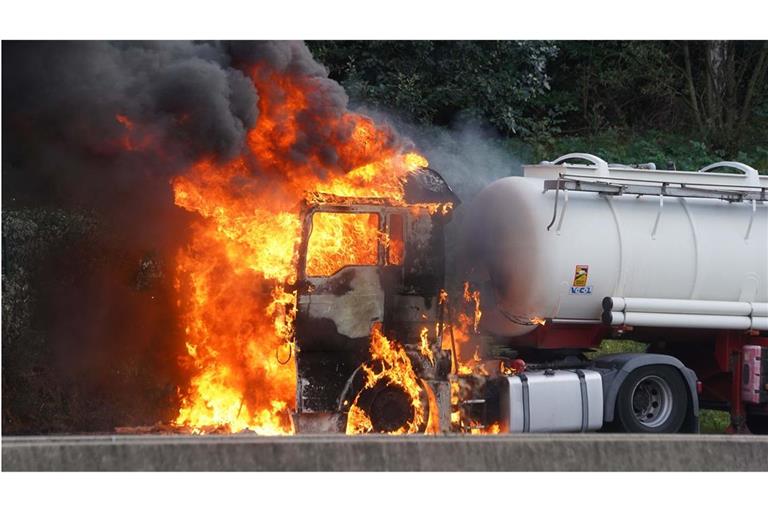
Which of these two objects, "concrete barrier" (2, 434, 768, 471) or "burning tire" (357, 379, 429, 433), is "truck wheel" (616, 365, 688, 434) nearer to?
"concrete barrier" (2, 434, 768, 471)

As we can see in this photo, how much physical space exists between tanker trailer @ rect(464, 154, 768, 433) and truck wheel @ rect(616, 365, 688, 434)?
13 mm

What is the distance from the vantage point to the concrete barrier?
7.52 m

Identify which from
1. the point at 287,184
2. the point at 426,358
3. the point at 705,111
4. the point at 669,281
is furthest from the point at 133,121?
the point at 705,111

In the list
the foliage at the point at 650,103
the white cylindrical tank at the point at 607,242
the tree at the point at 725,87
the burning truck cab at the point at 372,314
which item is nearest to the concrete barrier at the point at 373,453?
the burning truck cab at the point at 372,314

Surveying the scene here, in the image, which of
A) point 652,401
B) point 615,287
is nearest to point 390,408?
point 615,287

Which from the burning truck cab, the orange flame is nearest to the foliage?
the burning truck cab

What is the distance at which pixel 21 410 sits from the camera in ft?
41.8

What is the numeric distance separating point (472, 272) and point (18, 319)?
5861 mm

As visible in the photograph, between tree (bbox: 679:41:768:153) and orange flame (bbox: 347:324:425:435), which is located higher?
tree (bbox: 679:41:768:153)

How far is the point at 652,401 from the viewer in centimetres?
1130

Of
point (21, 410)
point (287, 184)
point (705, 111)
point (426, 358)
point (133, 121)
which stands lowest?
point (21, 410)

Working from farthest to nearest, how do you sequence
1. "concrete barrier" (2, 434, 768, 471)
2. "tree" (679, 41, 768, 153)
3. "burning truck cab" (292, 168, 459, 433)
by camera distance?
"tree" (679, 41, 768, 153)
"burning truck cab" (292, 168, 459, 433)
"concrete barrier" (2, 434, 768, 471)

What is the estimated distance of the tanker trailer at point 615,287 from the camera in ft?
35.6

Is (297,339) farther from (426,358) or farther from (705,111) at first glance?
(705,111)
